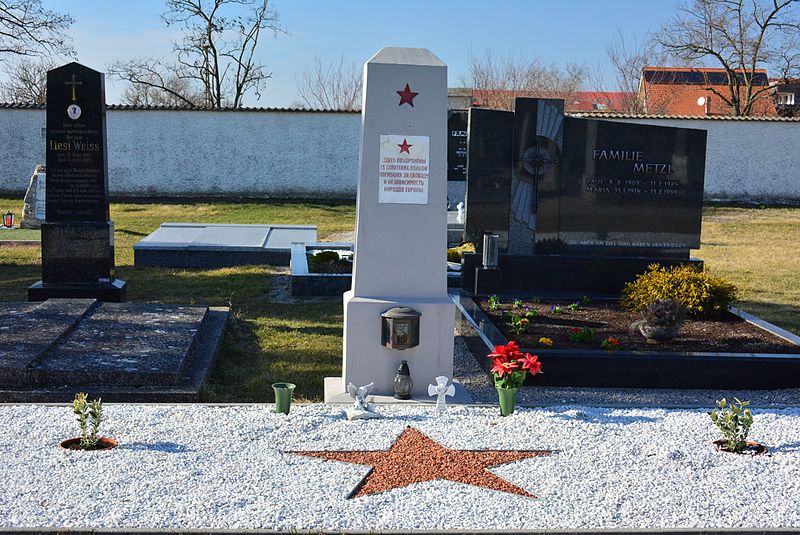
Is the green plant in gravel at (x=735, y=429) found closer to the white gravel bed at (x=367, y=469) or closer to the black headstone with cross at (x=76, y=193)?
the white gravel bed at (x=367, y=469)

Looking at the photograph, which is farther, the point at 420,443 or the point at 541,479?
the point at 420,443

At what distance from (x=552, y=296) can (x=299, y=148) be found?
51.7 ft

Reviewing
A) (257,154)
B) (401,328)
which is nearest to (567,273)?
(401,328)

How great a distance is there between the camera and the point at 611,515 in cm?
402

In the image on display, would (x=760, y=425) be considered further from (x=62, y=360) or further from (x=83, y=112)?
(x=83, y=112)

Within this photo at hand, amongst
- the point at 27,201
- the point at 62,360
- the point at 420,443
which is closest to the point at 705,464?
the point at 420,443

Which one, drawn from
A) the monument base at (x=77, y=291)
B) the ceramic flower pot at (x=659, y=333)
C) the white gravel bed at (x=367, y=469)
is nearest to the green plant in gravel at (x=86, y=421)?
the white gravel bed at (x=367, y=469)

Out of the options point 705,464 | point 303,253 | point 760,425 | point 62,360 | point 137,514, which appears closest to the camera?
point 137,514

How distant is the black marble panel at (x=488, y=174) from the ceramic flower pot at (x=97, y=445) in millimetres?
5972

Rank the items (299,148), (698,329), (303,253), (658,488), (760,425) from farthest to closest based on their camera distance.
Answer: (299,148)
(303,253)
(698,329)
(760,425)
(658,488)

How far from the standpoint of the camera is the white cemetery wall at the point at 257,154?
78.8 ft

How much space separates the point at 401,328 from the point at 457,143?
12.1 m

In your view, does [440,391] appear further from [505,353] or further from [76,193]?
[76,193]

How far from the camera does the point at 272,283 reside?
38.5 ft
